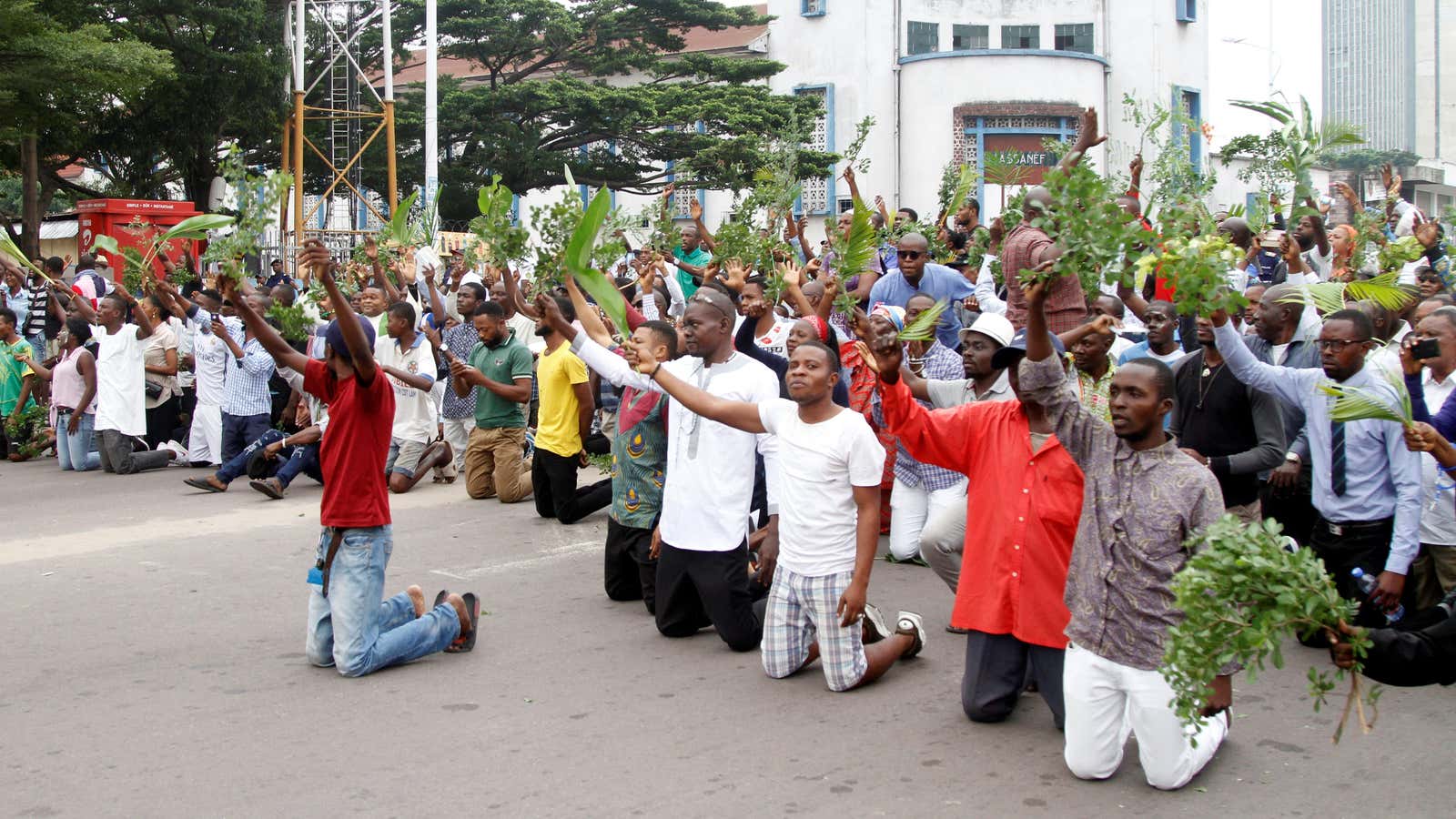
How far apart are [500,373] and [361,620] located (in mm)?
4719

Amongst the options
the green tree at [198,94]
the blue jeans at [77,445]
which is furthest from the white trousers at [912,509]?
the green tree at [198,94]

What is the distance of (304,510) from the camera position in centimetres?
1101

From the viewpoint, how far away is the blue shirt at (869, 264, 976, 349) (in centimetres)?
1023

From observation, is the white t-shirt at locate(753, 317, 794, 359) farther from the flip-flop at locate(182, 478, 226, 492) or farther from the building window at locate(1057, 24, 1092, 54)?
the building window at locate(1057, 24, 1092, 54)

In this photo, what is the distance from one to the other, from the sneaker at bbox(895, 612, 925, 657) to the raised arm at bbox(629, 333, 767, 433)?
3.84 ft

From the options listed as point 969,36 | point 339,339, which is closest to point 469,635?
point 339,339

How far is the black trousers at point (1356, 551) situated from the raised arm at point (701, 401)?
273cm

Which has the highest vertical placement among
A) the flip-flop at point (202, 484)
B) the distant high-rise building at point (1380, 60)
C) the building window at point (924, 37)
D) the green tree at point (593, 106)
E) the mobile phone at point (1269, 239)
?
the distant high-rise building at point (1380, 60)

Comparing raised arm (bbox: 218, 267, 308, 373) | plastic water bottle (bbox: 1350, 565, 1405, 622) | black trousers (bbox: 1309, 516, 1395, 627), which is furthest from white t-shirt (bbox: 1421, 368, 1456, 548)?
raised arm (bbox: 218, 267, 308, 373)

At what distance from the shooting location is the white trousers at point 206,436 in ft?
43.7

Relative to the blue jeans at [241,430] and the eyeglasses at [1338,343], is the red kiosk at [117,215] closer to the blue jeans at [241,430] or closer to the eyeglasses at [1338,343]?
the blue jeans at [241,430]

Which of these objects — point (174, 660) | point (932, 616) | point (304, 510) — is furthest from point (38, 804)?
point (304, 510)

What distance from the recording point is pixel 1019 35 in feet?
125

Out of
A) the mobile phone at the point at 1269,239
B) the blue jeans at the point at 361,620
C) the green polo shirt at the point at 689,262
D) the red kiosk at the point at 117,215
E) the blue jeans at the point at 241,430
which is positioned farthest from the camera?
the red kiosk at the point at 117,215
